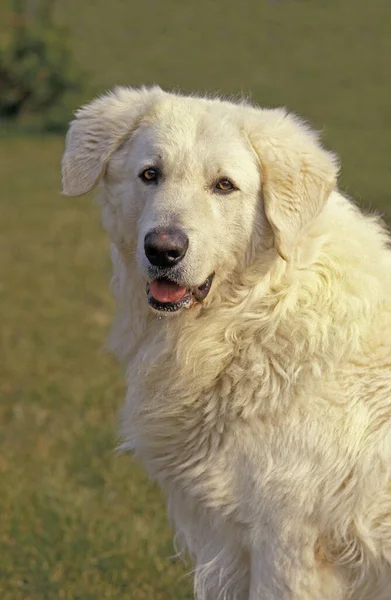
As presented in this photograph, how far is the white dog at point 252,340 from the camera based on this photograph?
337cm

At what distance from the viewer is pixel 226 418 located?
3549mm

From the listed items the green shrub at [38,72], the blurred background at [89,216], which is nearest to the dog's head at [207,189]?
the blurred background at [89,216]

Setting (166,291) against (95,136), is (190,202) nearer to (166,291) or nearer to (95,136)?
(166,291)

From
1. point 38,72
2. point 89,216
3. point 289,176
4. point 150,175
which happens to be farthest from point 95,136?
point 38,72

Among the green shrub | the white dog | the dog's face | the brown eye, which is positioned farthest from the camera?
the green shrub

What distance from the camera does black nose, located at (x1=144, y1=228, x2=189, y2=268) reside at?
3457 mm

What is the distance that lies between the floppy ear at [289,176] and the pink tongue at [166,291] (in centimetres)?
41

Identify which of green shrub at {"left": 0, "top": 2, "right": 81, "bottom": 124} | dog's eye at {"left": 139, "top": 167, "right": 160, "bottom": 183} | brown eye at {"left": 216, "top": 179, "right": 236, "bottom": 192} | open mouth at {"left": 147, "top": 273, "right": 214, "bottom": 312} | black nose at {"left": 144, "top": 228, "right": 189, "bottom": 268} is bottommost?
green shrub at {"left": 0, "top": 2, "right": 81, "bottom": 124}

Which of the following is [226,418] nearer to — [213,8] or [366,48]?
[366,48]

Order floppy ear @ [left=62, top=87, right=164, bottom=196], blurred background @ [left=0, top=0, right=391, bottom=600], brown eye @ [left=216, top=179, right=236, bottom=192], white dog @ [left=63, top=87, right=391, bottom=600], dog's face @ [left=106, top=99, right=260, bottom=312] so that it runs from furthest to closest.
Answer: blurred background @ [left=0, top=0, right=391, bottom=600]
floppy ear @ [left=62, top=87, right=164, bottom=196]
brown eye @ [left=216, top=179, right=236, bottom=192]
dog's face @ [left=106, top=99, right=260, bottom=312]
white dog @ [left=63, top=87, right=391, bottom=600]

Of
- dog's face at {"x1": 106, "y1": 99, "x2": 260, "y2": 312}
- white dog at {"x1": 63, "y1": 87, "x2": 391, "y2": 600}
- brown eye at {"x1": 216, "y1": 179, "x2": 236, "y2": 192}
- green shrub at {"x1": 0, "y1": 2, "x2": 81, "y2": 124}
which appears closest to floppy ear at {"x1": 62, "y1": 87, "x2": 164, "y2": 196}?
white dog at {"x1": 63, "y1": 87, "x2": 391, "y2": 600}

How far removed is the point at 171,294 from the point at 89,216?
1102 cm

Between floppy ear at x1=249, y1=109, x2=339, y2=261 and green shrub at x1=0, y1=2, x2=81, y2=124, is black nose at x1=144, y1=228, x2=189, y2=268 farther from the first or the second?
green shrub at x1=0, y1=2, x2=81, y2=124

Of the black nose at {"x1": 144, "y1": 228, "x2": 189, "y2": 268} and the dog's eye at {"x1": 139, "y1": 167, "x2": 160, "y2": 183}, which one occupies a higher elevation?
the dog's eye at {"x1": 139, "y1": 167, "x2": 160, "y2": 183}
